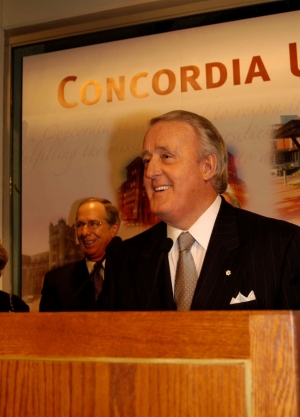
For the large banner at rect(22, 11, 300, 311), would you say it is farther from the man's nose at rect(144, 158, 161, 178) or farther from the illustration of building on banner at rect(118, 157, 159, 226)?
the man's nose at rect(144, 158, 161, 178)

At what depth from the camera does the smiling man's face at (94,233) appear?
3.47 metres

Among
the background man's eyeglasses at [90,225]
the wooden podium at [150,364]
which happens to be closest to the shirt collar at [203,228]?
the wooden podium at [150,364]

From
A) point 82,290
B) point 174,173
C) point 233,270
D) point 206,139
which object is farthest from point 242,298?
point 82,290

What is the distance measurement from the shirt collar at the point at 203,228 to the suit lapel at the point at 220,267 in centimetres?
5

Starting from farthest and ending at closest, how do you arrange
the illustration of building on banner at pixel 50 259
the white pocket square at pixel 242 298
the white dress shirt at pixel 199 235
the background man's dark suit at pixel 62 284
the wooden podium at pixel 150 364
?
the illustration of building on banner at pixel 50 259
the background man's dark suit at pixel 62 284
the white dress shirt at pixel 199 235
the white pocket square at pixel 242 298
the wooden podium at pixel 150 364

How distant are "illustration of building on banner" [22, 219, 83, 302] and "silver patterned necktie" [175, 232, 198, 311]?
154cm

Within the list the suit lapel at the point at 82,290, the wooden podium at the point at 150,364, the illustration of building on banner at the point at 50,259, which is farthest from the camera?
the illustration of building on banner at the point at 50,259

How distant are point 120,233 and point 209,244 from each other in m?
1.43

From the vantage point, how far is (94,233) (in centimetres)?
350

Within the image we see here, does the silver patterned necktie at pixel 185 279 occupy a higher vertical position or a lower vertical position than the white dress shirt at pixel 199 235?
lower

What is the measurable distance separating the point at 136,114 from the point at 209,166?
133 cm

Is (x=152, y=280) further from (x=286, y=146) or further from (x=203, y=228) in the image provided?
(x=286, y=146)

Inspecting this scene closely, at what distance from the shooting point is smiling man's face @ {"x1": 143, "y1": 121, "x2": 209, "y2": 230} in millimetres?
2238

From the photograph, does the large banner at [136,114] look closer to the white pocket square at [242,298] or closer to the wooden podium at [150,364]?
the white pocket square at [242,298]
